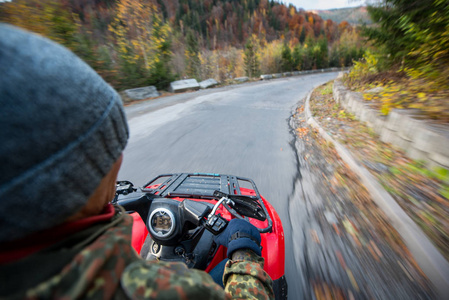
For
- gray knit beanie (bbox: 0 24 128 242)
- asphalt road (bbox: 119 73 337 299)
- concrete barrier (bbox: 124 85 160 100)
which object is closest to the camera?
gray knit beanie (bbox: 0 24 128 242)

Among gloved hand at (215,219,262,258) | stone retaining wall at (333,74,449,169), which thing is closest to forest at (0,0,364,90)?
stone retaining wall at (333,74,449,169)

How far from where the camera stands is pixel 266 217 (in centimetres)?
158

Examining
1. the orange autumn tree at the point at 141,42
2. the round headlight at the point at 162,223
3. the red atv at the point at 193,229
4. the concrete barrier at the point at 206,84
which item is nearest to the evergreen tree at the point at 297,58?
the concrete barrier at the point at 206,84

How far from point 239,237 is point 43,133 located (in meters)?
1.11

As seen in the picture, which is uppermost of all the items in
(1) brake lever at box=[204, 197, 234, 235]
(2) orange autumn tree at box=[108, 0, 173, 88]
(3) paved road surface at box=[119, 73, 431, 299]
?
(2) orange autumn tree at box=[108, 0, 173, 88]

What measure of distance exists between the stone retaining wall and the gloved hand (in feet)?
8.25

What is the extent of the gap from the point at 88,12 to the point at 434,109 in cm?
1561

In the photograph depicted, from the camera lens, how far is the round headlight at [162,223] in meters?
1.30

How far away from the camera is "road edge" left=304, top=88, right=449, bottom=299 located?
1415 mm

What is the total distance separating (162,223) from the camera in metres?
1.33

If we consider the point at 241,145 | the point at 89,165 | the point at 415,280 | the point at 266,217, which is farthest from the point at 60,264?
the point at 241,145

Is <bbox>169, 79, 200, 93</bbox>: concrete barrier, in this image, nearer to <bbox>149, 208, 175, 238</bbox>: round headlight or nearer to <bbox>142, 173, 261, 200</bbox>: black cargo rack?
<bbox>142, 173, 261, 200</bbox>: black cargo rack

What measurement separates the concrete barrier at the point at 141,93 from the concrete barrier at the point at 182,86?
1.61 meters

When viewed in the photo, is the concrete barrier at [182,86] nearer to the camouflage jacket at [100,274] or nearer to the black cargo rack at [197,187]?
the black cargo rack at [197,187]
